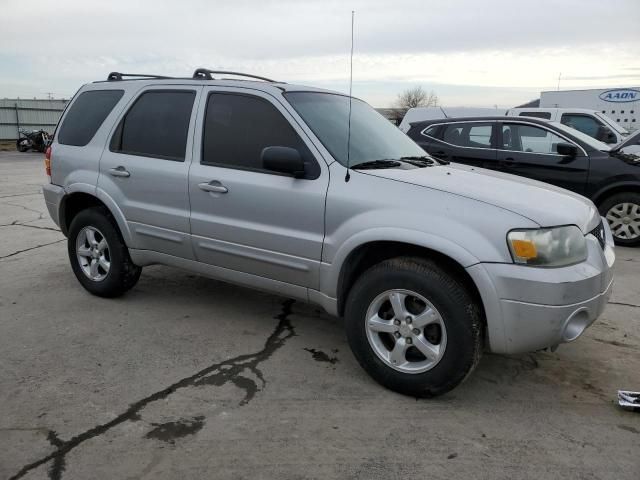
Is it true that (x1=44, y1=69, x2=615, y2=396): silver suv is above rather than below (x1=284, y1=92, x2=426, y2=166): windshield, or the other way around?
below

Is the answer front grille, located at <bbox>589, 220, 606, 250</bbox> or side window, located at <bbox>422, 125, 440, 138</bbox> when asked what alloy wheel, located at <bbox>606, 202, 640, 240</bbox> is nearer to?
side window, located at <bbox>422, 125, 440, 138</bbox>

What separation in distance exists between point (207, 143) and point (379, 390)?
2142mm

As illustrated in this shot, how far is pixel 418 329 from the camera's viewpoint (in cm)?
312

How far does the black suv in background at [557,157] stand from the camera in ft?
23.4

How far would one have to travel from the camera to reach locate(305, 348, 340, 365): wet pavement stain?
3.74 metres

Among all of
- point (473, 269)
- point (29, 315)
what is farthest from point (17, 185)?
point (473, 269)

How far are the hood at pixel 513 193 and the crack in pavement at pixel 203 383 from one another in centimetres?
147

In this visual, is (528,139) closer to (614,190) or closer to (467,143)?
(467,143)

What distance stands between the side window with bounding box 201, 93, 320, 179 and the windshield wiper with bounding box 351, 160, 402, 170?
340 millimetres

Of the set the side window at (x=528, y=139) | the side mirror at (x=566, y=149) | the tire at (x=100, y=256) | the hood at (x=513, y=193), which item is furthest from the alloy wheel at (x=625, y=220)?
the tire at (x=100, y=256)

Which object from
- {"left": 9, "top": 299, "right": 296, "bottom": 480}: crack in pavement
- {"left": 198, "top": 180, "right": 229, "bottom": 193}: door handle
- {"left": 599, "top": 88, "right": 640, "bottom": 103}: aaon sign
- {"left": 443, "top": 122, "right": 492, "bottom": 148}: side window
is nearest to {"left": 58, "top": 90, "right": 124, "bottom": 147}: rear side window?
{"left": 198, "top": 180, "right": 229, "bottom": 193}: door handle

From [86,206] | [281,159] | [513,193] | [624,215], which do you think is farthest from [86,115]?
[624,215]

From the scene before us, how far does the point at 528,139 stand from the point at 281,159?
17.6 feet

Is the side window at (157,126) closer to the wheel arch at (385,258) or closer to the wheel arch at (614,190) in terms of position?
the wheel arch at (385,258)
